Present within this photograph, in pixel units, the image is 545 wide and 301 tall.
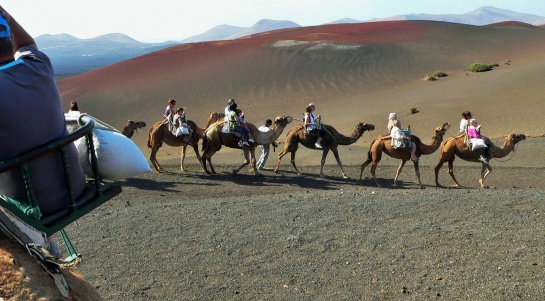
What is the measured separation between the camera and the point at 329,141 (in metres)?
16.5

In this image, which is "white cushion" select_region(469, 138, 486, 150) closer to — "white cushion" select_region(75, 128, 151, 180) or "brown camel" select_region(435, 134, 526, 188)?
"brown camel" select_region(435, 134, 526, 188)

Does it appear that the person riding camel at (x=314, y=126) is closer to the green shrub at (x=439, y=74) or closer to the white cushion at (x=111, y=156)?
the white cushion at (x=111, y=156)

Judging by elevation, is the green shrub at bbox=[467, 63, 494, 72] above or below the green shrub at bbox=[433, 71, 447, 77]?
above

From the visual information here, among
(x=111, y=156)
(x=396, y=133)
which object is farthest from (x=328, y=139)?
(x=111, y=156)

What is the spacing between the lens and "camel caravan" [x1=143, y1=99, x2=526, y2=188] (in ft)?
48.3

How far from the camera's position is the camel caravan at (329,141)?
14.7 meters

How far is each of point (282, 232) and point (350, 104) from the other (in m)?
26.0

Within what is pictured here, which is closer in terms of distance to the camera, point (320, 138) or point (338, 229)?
point (338, 229)

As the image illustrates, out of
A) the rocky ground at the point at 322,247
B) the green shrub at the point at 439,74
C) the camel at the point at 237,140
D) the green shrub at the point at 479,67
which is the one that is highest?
the green shrub at the point at 479,67

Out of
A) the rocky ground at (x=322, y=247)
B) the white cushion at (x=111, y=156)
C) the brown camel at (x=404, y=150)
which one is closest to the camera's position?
the white cushion at (x=111, y=156)

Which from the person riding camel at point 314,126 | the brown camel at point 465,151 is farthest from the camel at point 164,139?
the brown camel at point 465,151

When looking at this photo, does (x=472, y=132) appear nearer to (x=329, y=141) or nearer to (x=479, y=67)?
(x=329, y=141)

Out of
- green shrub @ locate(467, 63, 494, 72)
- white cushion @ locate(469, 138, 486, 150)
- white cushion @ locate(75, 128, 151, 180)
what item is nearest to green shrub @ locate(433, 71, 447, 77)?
green shrub @ locate(467, 63, 494, 72)

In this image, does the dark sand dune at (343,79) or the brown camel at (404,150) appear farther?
the dark sand dune at (343,79)
